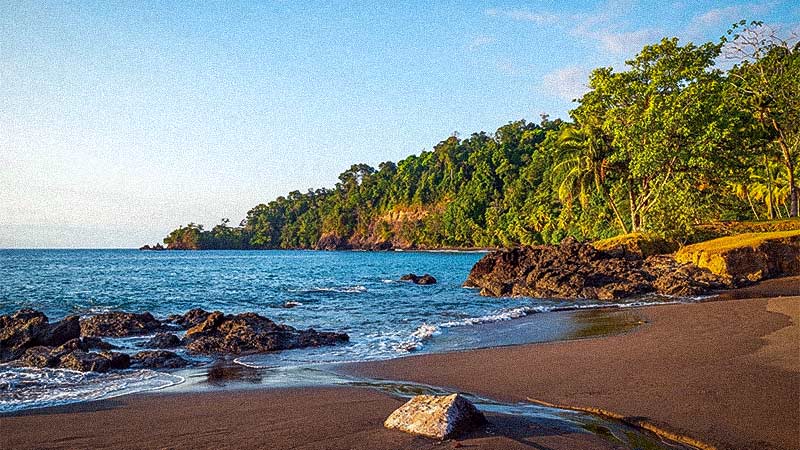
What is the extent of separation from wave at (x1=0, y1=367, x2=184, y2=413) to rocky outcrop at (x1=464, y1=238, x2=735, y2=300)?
19070 millimetres

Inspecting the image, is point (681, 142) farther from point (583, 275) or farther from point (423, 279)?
point (423, 279)

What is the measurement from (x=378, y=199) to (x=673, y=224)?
4735 inches

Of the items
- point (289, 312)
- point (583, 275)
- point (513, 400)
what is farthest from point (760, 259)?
point (513, 400)

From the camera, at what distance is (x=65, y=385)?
9.21 meters

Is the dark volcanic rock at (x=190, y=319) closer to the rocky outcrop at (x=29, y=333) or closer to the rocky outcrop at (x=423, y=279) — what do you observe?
the rocky outcrop at (x=29, y=333)

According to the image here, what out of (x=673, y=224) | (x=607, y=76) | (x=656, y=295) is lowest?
(x=656, y=295)

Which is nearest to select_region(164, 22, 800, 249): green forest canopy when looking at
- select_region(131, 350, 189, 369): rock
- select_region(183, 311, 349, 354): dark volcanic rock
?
select_region(183, 311, 349, 354): dark volcanic rock

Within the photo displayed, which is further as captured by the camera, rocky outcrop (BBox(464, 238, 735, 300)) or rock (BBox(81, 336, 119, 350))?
rocky outcrop (BBox(464, 238, 735, 300))

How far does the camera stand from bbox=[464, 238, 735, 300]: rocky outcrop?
78.1ft

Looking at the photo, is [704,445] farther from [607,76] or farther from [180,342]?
[607,76]

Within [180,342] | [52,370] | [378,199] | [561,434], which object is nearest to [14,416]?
[52,370]

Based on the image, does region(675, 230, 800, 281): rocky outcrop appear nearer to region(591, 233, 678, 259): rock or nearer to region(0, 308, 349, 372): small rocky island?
region(591, 233, 678, 259): rock

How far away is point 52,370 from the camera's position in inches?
403

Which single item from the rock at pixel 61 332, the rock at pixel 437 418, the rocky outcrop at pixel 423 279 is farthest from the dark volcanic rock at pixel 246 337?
the rocky outcrop at pixel 423 279
